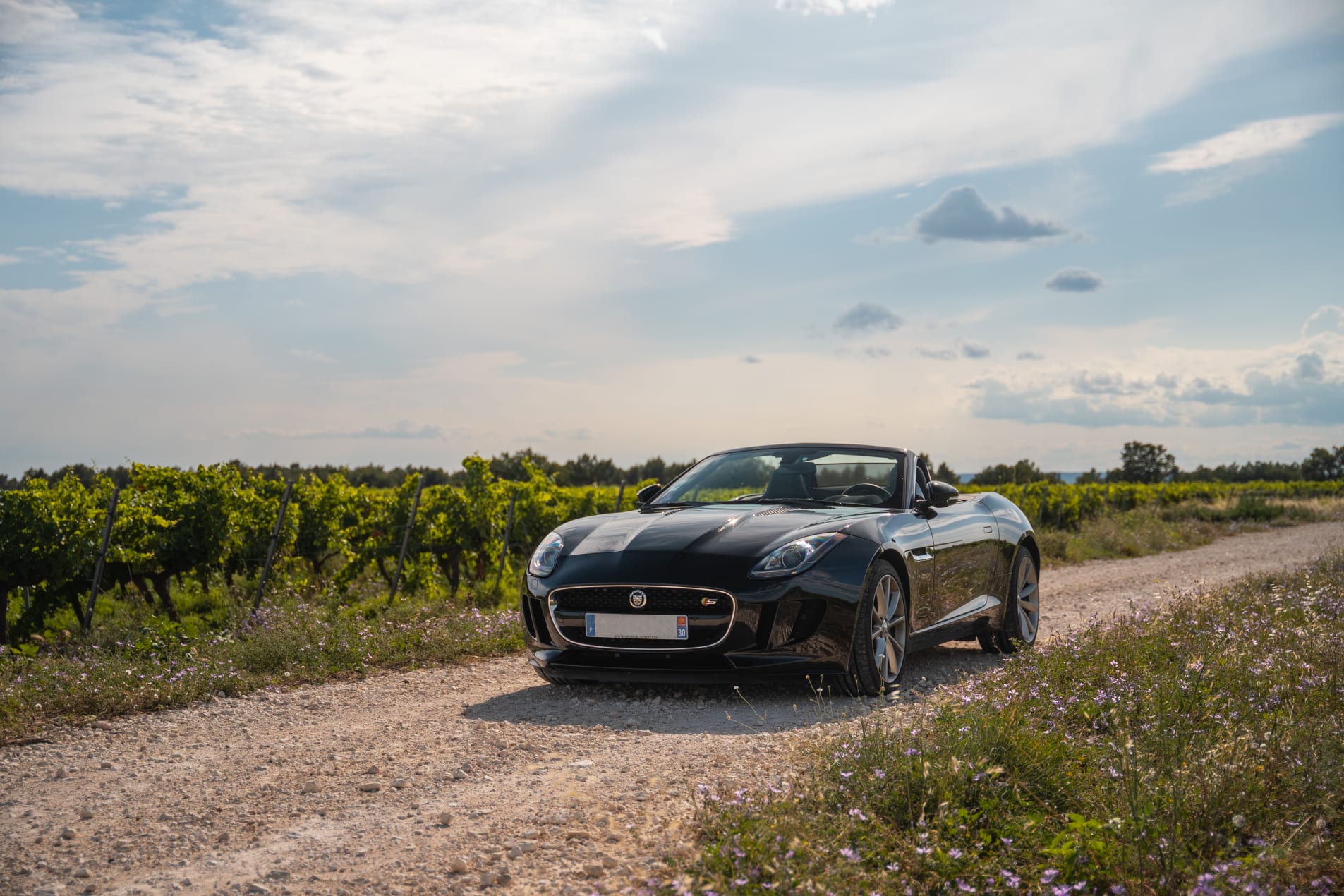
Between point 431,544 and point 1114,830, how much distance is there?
35.7 feet

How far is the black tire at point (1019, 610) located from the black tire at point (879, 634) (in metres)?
1.89

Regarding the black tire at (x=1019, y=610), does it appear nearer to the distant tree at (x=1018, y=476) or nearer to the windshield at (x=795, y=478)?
the windshield at (x=795, y=478)

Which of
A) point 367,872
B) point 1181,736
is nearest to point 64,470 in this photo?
point 367,872

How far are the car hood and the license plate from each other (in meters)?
0.37

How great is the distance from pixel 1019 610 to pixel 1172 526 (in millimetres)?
18000

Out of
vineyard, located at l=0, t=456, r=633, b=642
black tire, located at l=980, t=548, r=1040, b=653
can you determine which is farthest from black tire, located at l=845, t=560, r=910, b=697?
vineyard, located at l=0, t=456, r=633, b=642

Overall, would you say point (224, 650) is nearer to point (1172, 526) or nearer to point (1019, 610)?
point (1019, 610)

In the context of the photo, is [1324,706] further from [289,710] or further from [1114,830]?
[289,710]

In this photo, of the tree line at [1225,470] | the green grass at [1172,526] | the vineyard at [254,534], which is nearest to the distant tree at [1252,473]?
the tree line at [1225,470]

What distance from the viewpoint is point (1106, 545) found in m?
20.1

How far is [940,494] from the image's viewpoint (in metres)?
7.31

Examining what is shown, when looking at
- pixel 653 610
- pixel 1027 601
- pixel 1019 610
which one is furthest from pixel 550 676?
pixel 1027 601

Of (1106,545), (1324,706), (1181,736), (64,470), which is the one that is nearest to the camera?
(1181,736)

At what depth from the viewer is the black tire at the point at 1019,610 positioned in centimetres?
816
